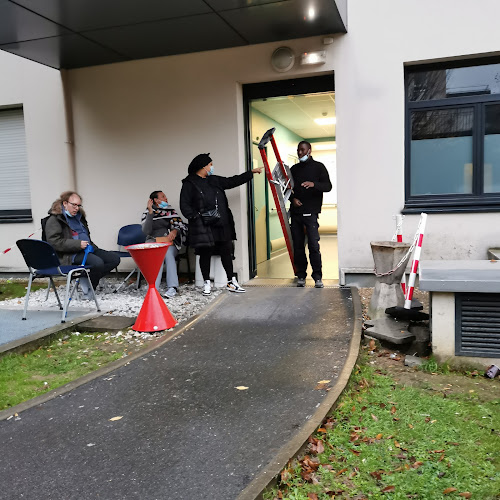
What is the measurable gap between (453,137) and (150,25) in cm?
429

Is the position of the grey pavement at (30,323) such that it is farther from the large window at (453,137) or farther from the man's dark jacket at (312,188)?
the large window at (453,137)

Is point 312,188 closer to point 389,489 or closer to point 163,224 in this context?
point 163,224

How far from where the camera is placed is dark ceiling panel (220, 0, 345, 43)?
18.9 feet

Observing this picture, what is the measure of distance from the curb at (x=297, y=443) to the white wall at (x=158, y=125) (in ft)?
12.3

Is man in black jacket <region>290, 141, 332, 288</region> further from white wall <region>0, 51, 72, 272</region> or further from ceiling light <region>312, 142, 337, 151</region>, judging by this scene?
ceiling light <region>312, 142, 337, 151</region>

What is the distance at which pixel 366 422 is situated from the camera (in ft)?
10.4

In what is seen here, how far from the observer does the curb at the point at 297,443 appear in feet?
7.88

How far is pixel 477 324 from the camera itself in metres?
4.07

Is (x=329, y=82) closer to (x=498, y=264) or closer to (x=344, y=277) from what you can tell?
(x=344, y=277)

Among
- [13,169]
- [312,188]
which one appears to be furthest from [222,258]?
[13,169]

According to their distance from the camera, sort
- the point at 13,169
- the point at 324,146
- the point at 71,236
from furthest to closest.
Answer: the point at 324,146 → the point at 13,169 → the point at 71,236

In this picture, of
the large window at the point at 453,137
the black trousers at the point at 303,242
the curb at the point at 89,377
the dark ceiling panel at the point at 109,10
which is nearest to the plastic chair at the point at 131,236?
the black trousers at the point at 303,242

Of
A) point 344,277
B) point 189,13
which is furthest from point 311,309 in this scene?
point 189,13

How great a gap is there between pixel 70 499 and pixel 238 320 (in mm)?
3162
